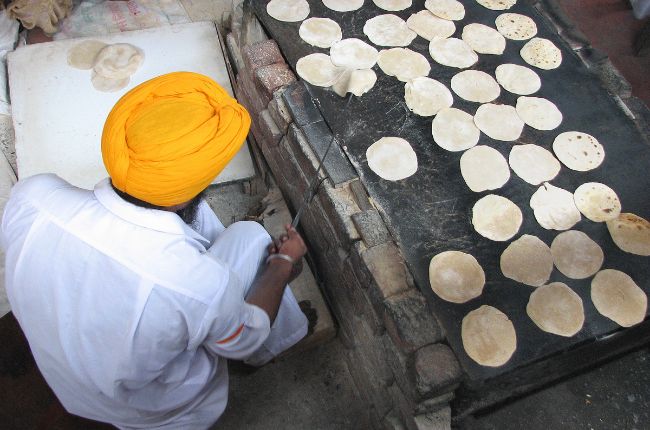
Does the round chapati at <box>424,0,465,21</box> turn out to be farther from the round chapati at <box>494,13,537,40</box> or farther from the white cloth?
the white cloth

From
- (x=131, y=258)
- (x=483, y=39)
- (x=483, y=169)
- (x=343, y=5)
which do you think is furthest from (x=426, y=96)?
(x=131, y=258)

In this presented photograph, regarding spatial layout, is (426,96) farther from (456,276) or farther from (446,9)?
(456,276)

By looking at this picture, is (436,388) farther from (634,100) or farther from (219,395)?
(634,100)

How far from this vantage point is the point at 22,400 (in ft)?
7.17

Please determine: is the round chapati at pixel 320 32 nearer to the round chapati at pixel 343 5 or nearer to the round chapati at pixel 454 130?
the round chapati at pixel 343 5

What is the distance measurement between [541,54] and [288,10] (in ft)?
4.92

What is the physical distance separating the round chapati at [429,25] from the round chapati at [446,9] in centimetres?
4

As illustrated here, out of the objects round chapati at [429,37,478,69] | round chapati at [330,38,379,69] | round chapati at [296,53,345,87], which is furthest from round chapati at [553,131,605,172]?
round chapati at [296,53,345,87]

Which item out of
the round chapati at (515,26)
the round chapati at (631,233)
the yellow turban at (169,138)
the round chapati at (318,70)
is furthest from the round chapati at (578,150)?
the yellow turban at (169,138)

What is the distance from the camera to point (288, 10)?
2.88 meters

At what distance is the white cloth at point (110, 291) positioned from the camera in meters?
1.41

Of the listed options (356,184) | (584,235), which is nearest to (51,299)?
(356,184)

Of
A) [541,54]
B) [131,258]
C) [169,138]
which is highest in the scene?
[169,138]

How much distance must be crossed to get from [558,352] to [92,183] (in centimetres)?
257
